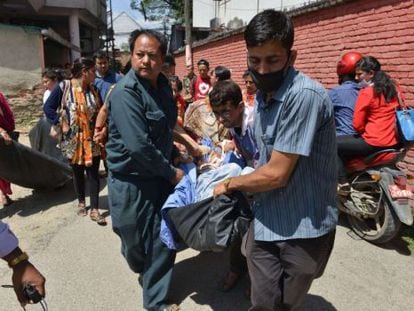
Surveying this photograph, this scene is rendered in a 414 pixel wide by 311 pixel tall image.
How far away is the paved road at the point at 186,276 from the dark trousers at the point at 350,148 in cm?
71

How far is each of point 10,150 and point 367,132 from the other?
4132 millimetres

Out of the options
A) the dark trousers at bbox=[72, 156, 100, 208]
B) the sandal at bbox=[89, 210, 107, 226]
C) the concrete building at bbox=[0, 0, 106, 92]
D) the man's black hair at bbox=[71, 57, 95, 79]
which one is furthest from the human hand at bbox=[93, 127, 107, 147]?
the concrete building at bbox=[0, 0, 106, 92]

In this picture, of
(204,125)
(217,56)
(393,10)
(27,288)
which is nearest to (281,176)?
(27,288)

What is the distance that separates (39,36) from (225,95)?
11.3 m

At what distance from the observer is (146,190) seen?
8.59ft

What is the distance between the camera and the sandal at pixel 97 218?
4359 mm

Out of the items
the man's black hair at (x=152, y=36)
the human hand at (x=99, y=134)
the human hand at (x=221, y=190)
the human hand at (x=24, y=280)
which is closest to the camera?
the human hand at (x=24, y=280)

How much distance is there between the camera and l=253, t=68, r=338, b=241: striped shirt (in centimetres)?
161

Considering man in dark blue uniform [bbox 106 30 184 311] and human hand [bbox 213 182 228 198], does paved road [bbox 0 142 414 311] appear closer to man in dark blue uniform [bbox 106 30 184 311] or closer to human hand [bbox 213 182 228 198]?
man in dark blue uniform [bbox 106 30 184 311]

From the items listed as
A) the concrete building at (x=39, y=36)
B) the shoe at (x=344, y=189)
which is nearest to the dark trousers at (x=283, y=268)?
the shoe at (x=344, y=189)

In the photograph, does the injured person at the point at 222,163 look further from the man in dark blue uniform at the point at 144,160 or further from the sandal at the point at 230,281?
the sandal at the point at 230,281

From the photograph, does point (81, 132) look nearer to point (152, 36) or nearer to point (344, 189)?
point (152, 36)

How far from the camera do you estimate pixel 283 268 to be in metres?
1.87

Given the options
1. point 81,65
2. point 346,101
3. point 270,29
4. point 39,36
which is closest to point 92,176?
point 81,65
